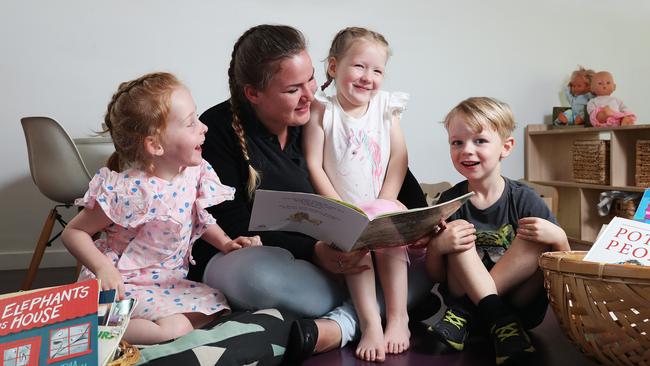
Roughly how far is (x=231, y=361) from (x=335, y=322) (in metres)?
0.31

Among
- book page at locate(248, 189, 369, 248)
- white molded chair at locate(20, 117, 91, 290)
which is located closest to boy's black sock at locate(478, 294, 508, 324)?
book page at locate(248, 189, 369, 248)

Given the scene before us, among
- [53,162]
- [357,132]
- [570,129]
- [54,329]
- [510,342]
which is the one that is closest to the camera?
[54,329]

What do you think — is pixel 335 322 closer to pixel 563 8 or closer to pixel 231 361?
pixel 231 361

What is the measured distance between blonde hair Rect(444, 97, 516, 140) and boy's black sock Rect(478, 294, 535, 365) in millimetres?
432

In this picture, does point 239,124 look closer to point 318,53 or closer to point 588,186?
point 318,53

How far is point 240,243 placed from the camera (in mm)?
1387

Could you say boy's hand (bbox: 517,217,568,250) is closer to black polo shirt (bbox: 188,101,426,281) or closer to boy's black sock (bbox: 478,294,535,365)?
boy's black sock (bbox: 478,294,535,365)

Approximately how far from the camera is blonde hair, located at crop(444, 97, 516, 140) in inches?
57.5

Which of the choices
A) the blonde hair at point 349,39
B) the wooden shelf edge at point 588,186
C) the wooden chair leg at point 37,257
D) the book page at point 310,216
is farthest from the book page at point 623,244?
the wooden shelf edge at point 588,186

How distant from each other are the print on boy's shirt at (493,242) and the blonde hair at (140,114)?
80cm

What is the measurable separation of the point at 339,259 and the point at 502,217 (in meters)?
0.44

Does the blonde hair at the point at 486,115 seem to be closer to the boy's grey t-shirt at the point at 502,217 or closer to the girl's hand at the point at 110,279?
the boy's grey t-shirt at the point at 502,217

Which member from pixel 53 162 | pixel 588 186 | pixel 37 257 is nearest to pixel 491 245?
pixel 53 162

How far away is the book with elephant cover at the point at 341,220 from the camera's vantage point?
42.2 inches
